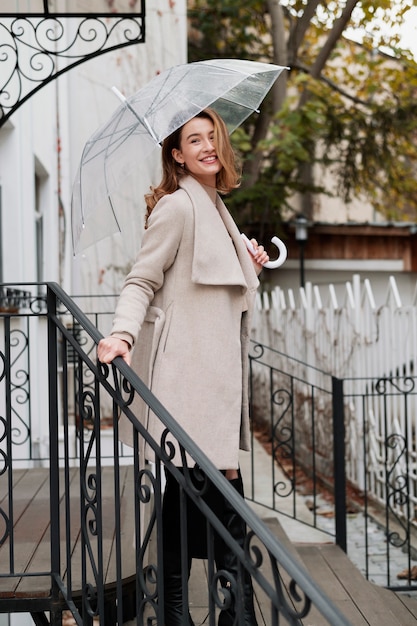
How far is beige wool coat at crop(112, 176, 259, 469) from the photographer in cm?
292

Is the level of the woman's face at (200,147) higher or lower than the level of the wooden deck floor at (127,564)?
higher

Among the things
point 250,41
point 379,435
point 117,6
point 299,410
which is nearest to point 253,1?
point 250,41

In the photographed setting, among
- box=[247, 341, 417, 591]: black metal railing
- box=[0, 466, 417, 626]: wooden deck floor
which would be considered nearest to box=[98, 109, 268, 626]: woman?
box=[0, 466, 417, 626]: wooden deck floor

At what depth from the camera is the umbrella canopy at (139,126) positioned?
118 inches

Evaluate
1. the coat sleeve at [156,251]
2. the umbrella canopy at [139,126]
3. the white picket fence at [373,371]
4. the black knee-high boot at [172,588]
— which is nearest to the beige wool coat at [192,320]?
the coat sleeve at [156,251]

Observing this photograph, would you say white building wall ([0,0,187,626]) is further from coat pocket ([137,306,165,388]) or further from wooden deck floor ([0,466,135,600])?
coat pocket ([137,306,165,388])

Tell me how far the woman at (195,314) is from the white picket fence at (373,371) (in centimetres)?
305

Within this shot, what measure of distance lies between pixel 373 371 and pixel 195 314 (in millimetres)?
5204

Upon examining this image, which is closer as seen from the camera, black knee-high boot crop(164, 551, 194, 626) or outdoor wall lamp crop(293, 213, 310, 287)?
black knee-high boot crop(164, 551, 194, 626)

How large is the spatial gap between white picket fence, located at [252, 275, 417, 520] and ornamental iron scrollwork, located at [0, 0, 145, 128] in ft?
8.68

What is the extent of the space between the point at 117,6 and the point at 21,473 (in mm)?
2637

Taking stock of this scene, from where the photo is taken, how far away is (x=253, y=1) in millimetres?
13633

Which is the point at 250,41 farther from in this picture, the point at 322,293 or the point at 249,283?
the point at 249,283

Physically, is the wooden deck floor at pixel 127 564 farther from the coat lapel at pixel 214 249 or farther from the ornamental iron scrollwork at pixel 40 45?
the ornamental iron scrollwork at pixel 40 45
